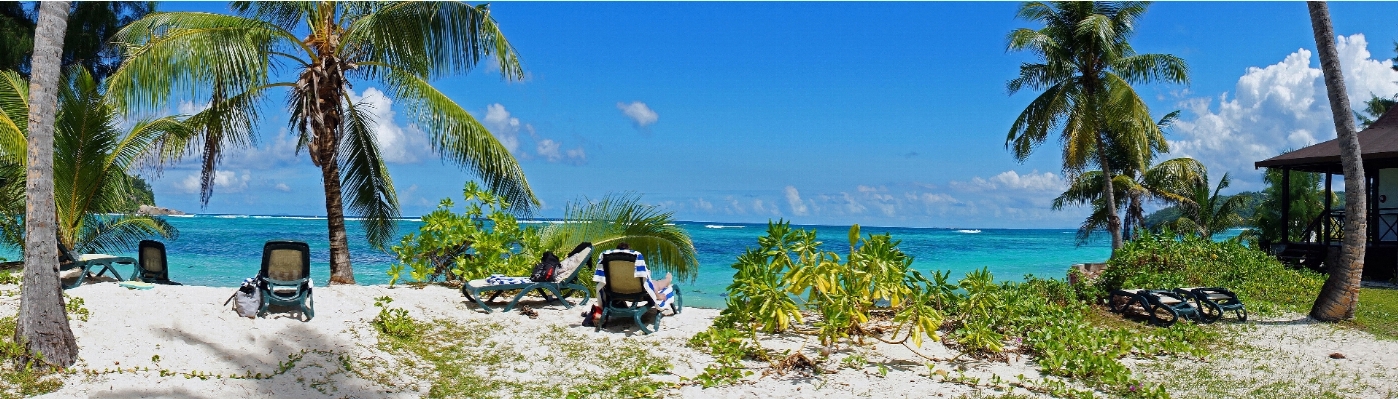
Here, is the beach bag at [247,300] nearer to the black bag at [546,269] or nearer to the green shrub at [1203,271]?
the black bag at [546,269]

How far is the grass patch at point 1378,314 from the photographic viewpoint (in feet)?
26.9

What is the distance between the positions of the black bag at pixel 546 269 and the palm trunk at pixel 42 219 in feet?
12.8

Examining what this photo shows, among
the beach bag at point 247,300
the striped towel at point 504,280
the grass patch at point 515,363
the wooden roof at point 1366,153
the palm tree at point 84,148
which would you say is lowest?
the grass patch at point 515,363

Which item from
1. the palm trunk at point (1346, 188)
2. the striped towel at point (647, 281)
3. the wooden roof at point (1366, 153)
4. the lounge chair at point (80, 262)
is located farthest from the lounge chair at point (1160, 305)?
the lounge chair at point (80, 262)

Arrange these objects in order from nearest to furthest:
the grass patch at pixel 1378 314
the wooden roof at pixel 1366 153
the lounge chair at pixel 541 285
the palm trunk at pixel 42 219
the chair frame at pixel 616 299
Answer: the palm trunk at pixel 42 219
the chair frame at pixel 616 299
the grass patch at pixel 1378 314
the lounge chair at pixel 541 285
the wooden roof at pixel 1366 153

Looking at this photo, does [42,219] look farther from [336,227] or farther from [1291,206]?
[1291,206]

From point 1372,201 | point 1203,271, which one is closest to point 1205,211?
point 1372,201

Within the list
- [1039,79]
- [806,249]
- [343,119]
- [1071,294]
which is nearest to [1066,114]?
[1039,79]

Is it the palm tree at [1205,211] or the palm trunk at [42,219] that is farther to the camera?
the palm tree at [1205,211]

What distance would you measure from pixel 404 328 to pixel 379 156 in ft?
15.8

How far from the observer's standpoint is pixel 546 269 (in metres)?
8.58

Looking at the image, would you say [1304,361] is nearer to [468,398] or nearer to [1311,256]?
[468,398]

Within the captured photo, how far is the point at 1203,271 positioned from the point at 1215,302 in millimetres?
3603

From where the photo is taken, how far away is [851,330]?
23.4 ft
